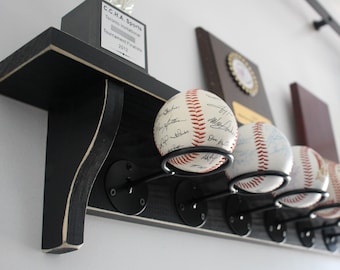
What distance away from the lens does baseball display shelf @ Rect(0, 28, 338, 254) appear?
1.77ft

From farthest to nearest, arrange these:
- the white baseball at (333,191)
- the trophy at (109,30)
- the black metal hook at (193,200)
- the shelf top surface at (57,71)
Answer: the white baseball at (333,191)
the black metal hook at (193,200)
the trophy at (109,30)
the shelf top surface at (57,71)

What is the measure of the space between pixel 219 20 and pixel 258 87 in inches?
7.3

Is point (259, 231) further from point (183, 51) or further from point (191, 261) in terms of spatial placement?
point (183, 51)

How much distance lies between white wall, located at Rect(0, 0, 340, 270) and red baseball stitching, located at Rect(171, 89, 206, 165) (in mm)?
158

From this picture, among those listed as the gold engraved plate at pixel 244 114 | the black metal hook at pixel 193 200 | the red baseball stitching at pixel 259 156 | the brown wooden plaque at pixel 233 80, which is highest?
the brown wooden plaque at pixel 233 80

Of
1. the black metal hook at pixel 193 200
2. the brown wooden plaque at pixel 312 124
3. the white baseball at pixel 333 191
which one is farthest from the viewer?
the brown wooden plaque at pixel 312 124

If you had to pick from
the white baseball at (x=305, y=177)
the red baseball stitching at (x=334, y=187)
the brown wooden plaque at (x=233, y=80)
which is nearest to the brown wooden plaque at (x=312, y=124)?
the brown wooden plaque at (x=233, y=80)

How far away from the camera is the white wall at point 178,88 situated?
0.58m

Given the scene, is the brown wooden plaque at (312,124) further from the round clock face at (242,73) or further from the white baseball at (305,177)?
the white baseball at (305,177)

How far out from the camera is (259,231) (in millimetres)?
939

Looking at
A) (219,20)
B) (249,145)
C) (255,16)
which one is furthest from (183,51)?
(255,16)

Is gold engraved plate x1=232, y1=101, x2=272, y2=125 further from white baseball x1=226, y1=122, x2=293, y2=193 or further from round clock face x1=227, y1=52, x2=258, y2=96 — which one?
white baseball x1=226, y1=122, x2=293, y2=193

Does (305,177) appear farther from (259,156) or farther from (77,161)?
(77,161)

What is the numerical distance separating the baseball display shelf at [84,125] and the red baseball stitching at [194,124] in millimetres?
24
